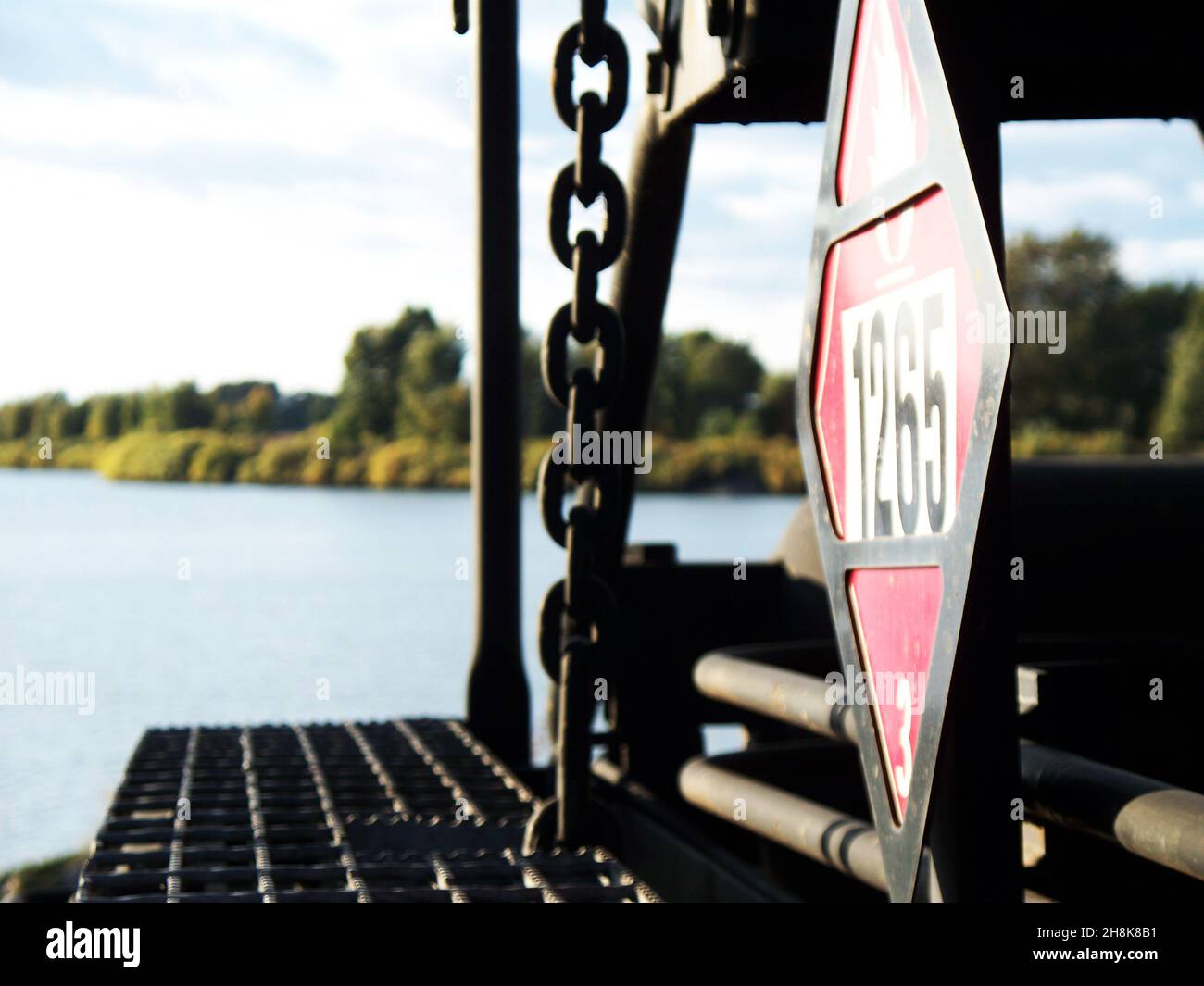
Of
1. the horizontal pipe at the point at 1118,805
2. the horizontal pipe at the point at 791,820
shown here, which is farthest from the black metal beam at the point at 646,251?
the horizontal pipe at the point at 1118,805

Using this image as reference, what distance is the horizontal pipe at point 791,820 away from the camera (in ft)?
9.61

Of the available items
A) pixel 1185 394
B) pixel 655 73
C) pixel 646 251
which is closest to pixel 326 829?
pixel 646 251

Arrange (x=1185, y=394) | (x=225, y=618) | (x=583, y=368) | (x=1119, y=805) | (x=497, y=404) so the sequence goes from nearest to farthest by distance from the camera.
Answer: (x=1119, y=805)
(x=583, y=368)
(x=497, y=404)
(x=225, y=618)
(x=1185, y=394)

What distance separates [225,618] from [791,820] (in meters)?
16.9

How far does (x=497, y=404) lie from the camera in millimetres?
5168

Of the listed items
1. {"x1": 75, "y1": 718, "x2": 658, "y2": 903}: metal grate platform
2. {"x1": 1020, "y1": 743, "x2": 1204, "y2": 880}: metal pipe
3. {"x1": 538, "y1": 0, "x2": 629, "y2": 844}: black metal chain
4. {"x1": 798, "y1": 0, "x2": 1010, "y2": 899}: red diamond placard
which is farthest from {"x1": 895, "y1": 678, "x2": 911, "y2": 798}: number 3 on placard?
{"x1": 75, "y1": 718, "x2": 658, "y2": 903}: metal grate platform

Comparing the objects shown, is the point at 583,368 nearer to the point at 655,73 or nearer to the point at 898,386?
the point at 655,73

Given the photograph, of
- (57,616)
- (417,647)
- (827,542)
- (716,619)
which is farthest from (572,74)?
(57,616)

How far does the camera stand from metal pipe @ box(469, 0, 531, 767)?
5047 millimetres

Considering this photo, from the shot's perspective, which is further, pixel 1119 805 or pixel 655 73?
pixel 655 73

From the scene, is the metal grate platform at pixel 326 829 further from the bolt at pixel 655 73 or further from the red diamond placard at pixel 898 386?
the bolt at pixel 655 73

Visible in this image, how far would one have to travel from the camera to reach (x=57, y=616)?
1927cm

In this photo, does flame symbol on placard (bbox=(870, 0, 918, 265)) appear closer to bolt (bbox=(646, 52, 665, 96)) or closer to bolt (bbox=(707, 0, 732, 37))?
bolt (bbox=(707, 0, 732, 37))

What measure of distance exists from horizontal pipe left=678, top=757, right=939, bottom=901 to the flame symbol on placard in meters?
1.34
